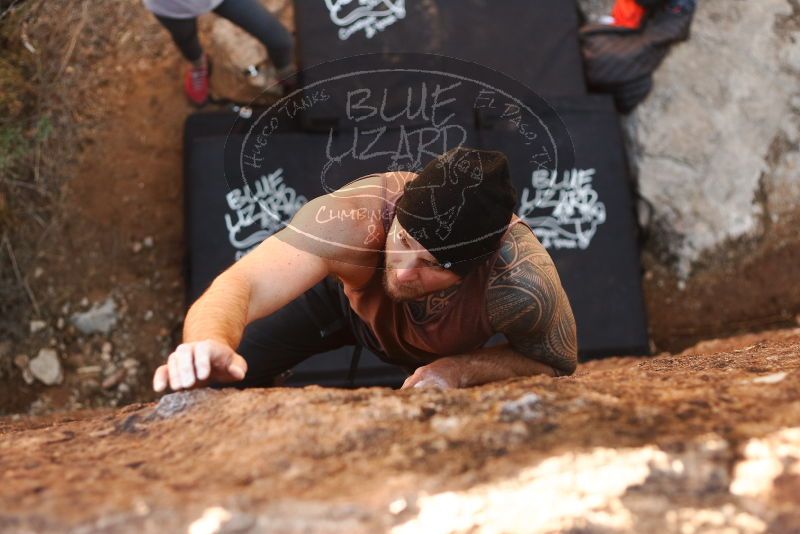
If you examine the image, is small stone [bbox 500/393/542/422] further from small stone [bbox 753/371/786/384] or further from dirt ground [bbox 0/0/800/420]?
dirt ground [bbox 0/0/800/420]

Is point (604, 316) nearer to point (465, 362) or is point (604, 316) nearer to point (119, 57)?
point (465, 362)

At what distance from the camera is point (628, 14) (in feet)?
13.5

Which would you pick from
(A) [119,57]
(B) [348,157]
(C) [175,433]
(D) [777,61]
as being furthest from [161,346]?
(D) [777,61]

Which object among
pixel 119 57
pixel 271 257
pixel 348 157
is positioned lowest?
pixel 271 257

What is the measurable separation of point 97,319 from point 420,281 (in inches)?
97.7

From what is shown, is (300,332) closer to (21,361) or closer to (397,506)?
(397,506)

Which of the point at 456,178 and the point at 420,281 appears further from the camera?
the point at 420,281

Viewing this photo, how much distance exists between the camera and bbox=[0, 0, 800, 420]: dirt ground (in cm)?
369

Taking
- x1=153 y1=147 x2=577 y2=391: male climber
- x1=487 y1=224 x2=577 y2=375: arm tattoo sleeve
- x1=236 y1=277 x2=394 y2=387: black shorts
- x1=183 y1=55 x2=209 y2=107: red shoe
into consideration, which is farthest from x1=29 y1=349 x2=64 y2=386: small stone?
x1=487 y1=224 x2=577 y2=375: arm tattoo sleeve

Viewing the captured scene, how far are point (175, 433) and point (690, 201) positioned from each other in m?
3.28

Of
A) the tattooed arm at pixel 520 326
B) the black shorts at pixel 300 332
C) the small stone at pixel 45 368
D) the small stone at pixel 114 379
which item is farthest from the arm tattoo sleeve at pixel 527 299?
the small stone at pixel 45 368

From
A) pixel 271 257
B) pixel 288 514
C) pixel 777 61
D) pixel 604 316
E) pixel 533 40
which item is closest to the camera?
pixel 288 514

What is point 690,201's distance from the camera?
4027 millimetres

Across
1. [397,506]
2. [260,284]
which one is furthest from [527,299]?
[397,506]
